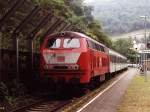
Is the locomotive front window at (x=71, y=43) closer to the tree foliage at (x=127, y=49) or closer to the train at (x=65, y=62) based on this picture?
the train at (x=65, y=62)

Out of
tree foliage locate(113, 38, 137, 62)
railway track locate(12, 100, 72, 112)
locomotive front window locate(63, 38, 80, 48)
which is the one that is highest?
tree foliage locate(113, 38, 137, 62)

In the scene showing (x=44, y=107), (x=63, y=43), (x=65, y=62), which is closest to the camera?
(x=44, y=107)

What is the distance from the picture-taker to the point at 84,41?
78.7ft

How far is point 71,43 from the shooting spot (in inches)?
944

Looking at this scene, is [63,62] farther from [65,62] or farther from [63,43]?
[63,43]

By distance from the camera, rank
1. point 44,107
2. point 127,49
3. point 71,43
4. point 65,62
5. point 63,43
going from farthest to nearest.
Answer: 1. point 127,49
2. point 71,43
3. point 63,43
4. point 65,62
5. point 44,107

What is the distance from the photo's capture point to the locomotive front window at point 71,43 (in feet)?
77.9

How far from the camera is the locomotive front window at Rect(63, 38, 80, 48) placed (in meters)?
23.7

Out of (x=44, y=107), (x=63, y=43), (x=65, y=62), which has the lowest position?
(x=44, y=107)

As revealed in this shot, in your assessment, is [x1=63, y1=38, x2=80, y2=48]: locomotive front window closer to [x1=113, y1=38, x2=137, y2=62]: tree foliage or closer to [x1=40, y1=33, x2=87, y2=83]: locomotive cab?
[x1=40, y1=33, x2=87, y2=83]: locomotive cab

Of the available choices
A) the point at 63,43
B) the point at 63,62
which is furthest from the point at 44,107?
the point at 63,43

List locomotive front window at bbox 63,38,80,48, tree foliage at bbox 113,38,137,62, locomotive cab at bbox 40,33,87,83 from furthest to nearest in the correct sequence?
1. tree foliage at bbox 113,38,137,62
2. locomotive front window at bbox 63,38,80,48
3. locomotive cab at bbox 40,33,87,83

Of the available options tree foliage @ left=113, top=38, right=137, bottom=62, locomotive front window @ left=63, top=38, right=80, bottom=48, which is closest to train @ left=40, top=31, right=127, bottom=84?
locomotive front window @ left=63, top=38, right=80, bottom=48

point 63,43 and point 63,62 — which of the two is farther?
point 63,43
